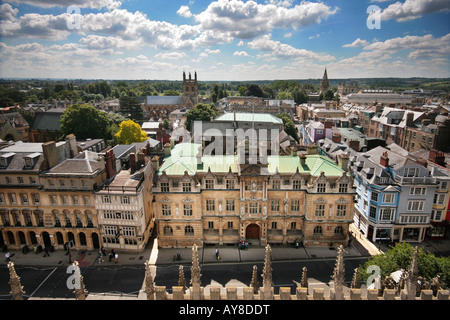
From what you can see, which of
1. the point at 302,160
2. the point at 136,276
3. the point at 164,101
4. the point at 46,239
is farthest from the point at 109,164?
the point at 164,101

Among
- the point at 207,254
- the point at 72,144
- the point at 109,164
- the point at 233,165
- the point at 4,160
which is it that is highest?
the point at 72,144

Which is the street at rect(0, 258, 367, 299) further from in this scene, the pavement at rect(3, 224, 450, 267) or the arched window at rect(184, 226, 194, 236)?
the arched window at rect(184, 226, 194, 236)

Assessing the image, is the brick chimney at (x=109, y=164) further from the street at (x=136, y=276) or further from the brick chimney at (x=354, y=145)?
the brick chimney at (x=354, y=145)

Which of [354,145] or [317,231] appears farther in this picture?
[354,145]

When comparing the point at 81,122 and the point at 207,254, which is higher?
the point at 81,122

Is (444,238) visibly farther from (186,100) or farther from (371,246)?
(186,100)

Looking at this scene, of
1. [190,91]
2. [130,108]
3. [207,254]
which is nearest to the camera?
[207,254]

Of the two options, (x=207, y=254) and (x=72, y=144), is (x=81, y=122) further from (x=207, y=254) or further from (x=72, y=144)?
(x=207, y=254)
